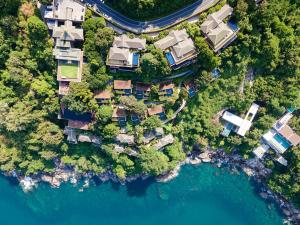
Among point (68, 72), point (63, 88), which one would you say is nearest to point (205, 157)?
point (63, 88)

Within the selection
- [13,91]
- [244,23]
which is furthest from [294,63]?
[13,91]

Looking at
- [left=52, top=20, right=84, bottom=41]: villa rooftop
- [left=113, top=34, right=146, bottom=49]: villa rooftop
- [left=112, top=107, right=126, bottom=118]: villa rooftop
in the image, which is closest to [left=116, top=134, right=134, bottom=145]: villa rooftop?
[left=112, top=107, right=126, bottom=118]: villa rooftop

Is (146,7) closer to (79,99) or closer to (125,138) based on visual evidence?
(79,99)

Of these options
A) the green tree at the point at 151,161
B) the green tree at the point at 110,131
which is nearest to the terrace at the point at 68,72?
the green tree at the point at 110,131

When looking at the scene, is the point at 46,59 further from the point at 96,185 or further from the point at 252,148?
the point at 252,148

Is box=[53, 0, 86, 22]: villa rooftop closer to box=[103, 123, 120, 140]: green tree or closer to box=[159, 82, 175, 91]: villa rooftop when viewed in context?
box=[159, 82, 175, 91]: villa rooftop

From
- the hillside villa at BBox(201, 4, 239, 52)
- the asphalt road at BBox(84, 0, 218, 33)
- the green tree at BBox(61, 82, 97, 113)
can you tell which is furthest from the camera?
the green tree at BBox(61, 82, 97, 113)
